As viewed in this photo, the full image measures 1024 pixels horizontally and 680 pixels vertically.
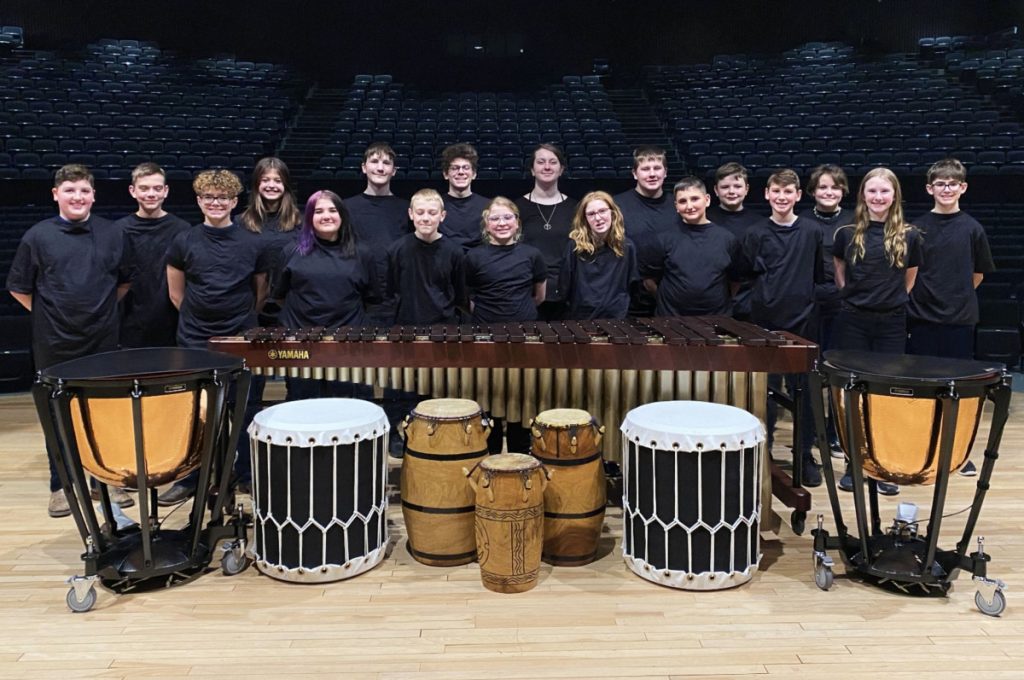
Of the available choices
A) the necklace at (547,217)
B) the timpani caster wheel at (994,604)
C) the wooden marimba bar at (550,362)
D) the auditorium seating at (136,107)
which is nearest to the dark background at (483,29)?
the auditorium seating at (136,107)

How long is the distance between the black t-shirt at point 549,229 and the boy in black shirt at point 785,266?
1026mm

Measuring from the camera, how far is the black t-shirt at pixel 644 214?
13.5 feet

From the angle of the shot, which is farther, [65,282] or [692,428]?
[65,282]

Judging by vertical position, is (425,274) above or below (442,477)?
above

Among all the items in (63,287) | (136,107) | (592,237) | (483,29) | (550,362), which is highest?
(483,29)

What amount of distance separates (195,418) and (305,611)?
752 mm

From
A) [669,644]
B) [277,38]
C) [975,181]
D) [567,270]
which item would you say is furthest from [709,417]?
[277,38]

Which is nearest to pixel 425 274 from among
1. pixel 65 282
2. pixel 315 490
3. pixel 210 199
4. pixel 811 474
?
pixel 210 199

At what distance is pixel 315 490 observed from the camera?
8.59ft

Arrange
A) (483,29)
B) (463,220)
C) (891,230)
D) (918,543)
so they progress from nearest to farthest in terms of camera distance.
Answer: (918,543), (891,230), (463,220), (483,29)

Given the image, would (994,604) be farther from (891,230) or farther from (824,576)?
(891,230)

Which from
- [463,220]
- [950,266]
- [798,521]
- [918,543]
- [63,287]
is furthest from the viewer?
[463,220]

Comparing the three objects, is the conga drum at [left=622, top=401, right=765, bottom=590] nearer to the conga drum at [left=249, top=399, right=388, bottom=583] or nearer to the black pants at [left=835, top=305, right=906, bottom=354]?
the conga drum at [left=249, top=399, right=388, bottom=583]

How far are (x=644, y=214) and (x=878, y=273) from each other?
1.27 meters
